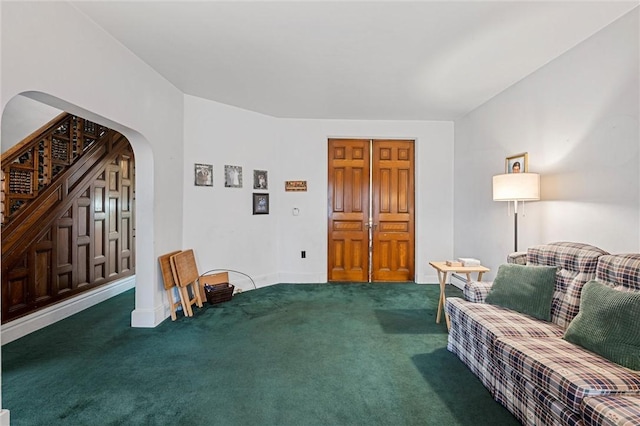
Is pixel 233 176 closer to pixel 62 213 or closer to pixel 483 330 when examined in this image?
pixel 62 213

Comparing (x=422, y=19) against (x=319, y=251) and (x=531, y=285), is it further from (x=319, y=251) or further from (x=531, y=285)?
(x=319, y=251)

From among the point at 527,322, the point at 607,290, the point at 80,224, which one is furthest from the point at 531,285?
the point at 80,224

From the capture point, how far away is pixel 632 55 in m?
2.10

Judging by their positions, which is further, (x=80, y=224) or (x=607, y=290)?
(x=80, y=224)

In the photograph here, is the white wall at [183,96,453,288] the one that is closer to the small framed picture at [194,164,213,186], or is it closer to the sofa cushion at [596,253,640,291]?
the small framed picture at [194,164,213,186]

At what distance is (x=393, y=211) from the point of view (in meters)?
4.88

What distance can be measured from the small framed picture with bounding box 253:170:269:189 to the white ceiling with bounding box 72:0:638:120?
1109 mm

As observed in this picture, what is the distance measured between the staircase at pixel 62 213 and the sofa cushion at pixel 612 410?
417cm

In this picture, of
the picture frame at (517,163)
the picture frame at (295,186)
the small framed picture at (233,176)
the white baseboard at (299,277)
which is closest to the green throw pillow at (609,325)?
the picture frame at (517,163)

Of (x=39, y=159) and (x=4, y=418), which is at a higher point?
(x=39, y=159)

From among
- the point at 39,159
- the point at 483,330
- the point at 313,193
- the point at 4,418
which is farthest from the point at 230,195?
the point at 483,330

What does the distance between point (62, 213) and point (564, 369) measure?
448 cm

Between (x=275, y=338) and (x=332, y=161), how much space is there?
9.49 feet

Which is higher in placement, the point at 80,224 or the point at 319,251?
the point at 80,224
